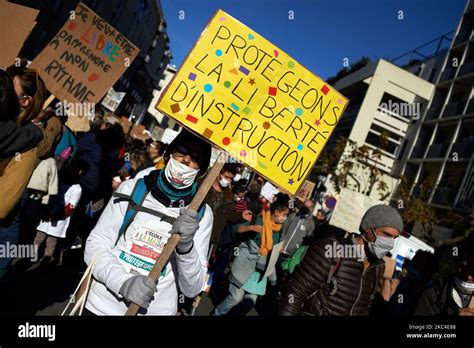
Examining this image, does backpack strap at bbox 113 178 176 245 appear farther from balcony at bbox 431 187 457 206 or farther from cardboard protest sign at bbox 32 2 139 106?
balcony at bbox 431 187 457 206

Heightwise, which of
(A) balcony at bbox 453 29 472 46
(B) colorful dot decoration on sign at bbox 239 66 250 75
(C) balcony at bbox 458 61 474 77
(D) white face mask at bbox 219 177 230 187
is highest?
(A) balcony at bbox 453 29 472 46

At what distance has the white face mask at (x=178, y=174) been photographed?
2.35m

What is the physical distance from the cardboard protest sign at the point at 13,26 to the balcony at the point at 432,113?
32239 millimetres

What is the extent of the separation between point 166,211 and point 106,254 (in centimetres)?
40

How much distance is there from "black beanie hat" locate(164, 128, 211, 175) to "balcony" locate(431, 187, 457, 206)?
84.8ft

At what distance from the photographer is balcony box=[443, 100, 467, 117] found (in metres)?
28.0

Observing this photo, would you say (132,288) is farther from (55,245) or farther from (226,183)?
(55,245)

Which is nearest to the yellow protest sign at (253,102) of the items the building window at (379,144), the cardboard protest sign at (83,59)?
the cardboard protest sign at (83,59)

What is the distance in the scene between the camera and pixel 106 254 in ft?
7.36

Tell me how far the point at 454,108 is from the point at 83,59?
29.4 meters

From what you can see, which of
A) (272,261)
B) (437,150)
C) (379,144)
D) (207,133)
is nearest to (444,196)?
(437,150)

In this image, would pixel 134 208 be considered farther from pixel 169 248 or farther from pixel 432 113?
pixel 432 113

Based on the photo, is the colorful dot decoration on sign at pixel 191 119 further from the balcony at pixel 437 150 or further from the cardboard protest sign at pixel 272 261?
the balcony at pixel 437 150

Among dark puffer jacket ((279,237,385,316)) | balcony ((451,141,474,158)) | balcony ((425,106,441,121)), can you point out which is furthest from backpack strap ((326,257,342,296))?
balcony ((425,106,441,121))
